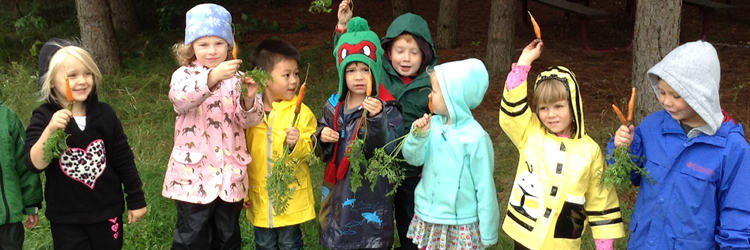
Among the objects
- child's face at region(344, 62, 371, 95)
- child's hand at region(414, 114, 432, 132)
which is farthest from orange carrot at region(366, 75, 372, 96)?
child's hand at region(414, 114, 432, 132)

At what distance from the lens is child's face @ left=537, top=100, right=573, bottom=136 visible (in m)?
3.33

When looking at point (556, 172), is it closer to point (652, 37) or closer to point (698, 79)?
point (698, 79)

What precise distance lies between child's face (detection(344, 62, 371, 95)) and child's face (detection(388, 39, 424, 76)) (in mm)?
373

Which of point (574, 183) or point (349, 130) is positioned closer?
point (574, 183)

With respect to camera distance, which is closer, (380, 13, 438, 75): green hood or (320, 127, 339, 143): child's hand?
(320, 127, 339, 143): child's hand

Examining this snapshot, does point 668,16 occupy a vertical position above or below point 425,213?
above

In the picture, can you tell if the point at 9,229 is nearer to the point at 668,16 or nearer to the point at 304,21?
the point at 668,16

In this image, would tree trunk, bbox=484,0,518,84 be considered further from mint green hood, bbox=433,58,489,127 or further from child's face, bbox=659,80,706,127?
child's face, bbox=659,80,706,127

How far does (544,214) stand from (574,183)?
22cm

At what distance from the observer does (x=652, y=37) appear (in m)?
5.04

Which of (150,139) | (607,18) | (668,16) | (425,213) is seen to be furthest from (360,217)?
(607,18)

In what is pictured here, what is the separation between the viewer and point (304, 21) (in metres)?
13.9

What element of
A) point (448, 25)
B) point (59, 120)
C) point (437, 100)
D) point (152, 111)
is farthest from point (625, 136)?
point (448, 25)

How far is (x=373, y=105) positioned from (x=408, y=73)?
0.68 m
